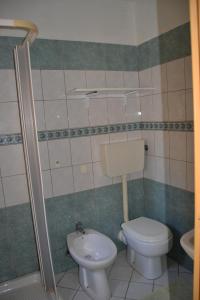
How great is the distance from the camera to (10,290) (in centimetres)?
188

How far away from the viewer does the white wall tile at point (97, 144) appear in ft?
7.25

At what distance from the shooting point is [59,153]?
2074 millimetres

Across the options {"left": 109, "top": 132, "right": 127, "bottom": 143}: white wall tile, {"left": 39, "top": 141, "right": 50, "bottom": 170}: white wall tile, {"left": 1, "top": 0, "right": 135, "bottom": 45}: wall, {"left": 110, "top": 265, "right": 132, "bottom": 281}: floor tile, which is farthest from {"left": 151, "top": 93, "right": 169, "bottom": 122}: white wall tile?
{"left": 110, "top": 265, "right": 132, "bottom": 281}: floor tile

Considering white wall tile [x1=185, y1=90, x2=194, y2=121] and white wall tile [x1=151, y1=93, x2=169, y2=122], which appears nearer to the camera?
white wall tile [x1=185, y1=90, x2=194, y2=121]

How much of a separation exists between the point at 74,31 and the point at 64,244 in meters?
1.85

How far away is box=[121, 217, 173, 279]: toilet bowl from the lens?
1.92m

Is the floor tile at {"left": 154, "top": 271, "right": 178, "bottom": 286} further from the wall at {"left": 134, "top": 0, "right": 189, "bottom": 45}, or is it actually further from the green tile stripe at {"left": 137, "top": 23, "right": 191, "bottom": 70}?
the wall at {"left": 134, "top": 0, "right": 189, "bottom": 45}

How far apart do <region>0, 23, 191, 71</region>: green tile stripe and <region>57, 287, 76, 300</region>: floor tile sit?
1.81m

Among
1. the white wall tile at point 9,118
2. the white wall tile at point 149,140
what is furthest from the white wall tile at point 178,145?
the white wall tile at point 9,118

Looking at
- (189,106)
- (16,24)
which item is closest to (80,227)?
(189,106)

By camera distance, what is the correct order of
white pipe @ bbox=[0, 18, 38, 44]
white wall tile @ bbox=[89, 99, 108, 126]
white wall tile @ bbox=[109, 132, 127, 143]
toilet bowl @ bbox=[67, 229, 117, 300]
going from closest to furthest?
white pipe @ bbox=[0, 18, 38, 44] → toilet bowl @ bbox=[67, 229, 117, 300] → white wall tile @ bbox=[89, 99, 108, 126] → white wall tile @ bbox=[109, 132, 127, 143]

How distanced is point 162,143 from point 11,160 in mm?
1306

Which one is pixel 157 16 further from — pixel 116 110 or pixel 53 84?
pixel 53 84

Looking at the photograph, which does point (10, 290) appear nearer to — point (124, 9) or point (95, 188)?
point (95, 188)
